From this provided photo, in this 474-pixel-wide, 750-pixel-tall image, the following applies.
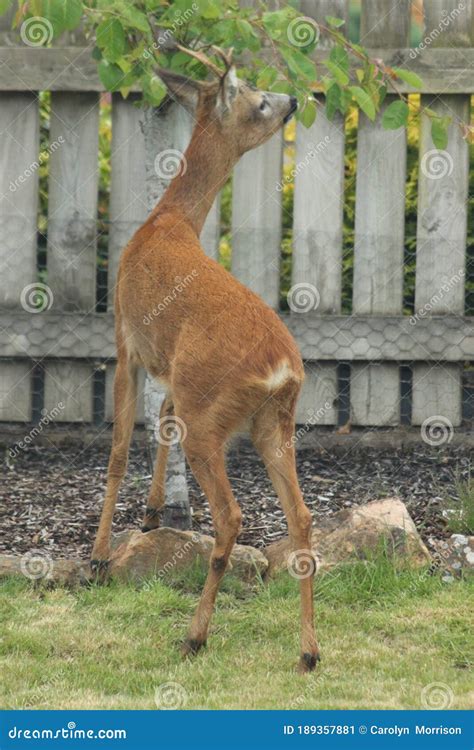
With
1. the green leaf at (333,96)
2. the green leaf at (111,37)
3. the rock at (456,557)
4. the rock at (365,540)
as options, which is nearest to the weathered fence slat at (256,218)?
the green leaf at (333,96)

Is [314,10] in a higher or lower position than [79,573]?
higher

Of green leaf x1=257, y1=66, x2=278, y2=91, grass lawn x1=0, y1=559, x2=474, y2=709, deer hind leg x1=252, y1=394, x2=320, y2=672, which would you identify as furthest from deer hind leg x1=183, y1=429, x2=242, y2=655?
green leaf x1=257, y1=66, x2=278, y2=91

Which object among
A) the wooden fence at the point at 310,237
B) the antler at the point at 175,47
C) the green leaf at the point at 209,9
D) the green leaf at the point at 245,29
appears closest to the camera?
the green leaf at the point at 209,9

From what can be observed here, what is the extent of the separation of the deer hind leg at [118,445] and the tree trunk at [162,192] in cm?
56

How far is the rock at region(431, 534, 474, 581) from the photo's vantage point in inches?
223

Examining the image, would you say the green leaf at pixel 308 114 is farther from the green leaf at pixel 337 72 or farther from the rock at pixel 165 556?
the rock at pixel 165 556

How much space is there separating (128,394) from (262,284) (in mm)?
2231

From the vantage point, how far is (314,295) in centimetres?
755

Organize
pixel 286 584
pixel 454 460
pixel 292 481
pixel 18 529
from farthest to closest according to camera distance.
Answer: pixel 454 460
pixel 18 529
pixel 286 584
pixel 292 481

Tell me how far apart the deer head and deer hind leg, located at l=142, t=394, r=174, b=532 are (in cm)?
124

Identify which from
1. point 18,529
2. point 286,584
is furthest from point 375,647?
point 18,529

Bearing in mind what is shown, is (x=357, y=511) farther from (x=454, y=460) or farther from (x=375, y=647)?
(x=454, y=460)

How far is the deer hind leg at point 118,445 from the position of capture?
550 centimetres

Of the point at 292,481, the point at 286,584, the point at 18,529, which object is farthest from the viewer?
the point at 18,529
